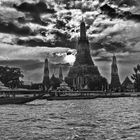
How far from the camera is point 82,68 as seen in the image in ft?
586

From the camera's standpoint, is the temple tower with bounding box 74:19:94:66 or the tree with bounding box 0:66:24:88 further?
the temple tower with bounding box 74:19:94:66

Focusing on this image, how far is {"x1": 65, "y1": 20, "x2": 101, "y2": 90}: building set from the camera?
17300 centimetres

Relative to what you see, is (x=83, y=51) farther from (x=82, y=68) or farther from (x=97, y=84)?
(x=97, y=84)

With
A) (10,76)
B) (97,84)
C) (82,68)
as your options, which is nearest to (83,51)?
(82,68)

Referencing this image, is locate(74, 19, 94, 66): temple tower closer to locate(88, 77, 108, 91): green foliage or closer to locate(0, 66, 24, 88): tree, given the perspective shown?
locate(88, 77, 108, 91): green foliage

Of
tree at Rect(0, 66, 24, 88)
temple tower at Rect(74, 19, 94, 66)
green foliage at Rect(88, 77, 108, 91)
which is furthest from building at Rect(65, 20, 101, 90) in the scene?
tree at Rect(0, 66, 24, 88)

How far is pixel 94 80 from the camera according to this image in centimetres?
16462

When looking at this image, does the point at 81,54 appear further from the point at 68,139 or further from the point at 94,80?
the point at 68,139

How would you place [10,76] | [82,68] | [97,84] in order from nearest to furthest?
[10,76]
[97,84]
[82,68]

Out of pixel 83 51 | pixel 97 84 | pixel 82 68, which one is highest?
pixel 83 51

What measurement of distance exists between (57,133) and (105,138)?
12.9 feet

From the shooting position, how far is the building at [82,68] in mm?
173000

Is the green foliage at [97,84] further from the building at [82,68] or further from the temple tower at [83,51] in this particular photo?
the temple tower at [83,51]

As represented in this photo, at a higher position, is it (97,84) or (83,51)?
(83,51)
